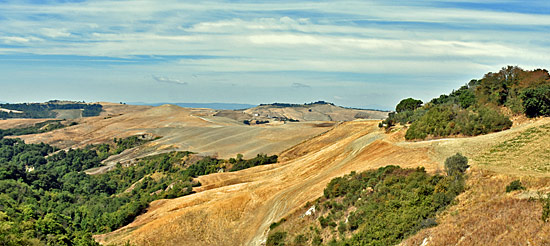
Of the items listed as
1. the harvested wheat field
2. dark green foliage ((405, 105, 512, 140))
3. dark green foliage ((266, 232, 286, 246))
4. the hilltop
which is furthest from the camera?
the harvested wheat field

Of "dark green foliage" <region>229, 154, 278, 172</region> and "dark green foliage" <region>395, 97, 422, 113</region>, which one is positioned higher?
"dark green foliage" <region>395, 97, 422, 113</region>

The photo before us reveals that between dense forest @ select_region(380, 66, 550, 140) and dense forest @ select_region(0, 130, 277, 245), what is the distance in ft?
118

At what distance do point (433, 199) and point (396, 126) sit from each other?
1815 inches

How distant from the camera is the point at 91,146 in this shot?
158000 mm

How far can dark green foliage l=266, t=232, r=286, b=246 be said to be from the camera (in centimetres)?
4012

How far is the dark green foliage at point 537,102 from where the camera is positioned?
A: 51.3 metres

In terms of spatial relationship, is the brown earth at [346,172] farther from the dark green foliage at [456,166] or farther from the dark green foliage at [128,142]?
the dark green foliage at [128,142]

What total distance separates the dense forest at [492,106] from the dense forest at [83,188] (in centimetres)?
3592

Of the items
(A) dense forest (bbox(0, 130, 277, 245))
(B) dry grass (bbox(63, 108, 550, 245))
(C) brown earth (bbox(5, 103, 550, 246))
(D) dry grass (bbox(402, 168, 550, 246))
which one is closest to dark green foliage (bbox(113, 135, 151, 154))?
(A) dense forest (bbox(0, 130, 277, 245))

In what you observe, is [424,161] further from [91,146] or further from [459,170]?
[91,146]

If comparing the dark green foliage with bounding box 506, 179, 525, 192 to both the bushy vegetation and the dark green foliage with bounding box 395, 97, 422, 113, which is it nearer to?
the bushy vegetation

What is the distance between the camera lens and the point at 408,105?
306 ft

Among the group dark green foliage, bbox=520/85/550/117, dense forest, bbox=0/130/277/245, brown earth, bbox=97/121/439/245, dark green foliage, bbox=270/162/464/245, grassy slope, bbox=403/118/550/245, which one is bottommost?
dense forest, bbox=0/130/277/245

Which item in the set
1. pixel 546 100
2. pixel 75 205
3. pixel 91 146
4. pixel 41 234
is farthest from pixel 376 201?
pixel 91 146
